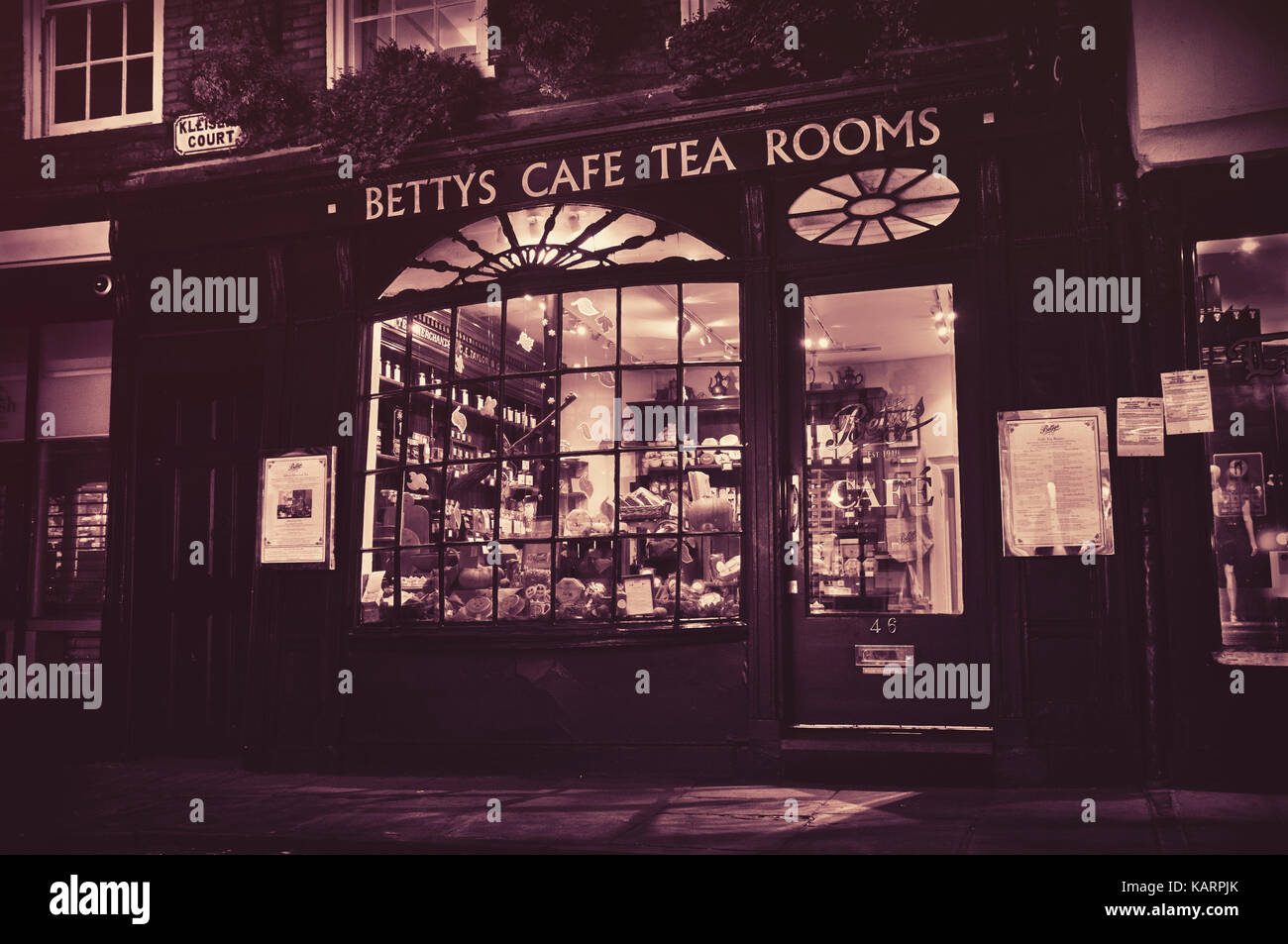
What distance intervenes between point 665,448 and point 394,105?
321 cm

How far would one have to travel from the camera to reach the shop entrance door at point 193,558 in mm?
9305

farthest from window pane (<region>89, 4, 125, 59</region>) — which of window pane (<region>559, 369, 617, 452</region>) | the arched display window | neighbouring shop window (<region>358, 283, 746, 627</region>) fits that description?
window pane (<region>559, 369, 617, 452</region>)

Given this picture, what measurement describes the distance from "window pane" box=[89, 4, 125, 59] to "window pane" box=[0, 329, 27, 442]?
2.55 m

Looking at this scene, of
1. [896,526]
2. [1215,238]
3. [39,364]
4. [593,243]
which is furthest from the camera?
[39,364]

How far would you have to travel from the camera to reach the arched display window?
795 cm

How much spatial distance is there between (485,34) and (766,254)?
9.56 ft

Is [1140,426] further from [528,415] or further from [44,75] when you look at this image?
[44,75]

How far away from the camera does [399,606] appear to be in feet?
28.0

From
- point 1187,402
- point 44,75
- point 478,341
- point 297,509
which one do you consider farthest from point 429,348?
point 1187,402

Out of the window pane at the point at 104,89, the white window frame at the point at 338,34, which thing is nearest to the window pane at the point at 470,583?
the white window frame at the point at 338,34

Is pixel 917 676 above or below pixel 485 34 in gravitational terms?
below

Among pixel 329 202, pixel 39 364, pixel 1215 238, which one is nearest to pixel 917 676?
pixel 1215 238

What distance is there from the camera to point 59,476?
396 inches
